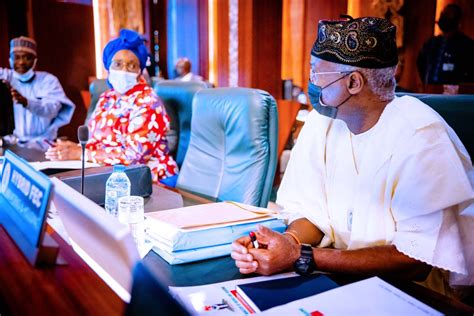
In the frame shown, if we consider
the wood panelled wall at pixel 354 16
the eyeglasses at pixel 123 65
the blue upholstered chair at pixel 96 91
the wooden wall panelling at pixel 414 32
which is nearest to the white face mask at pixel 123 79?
the eyeglasses at pixel 123 65

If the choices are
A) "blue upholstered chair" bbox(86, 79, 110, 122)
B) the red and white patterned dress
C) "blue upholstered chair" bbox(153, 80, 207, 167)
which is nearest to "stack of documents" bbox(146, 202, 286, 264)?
the red and white patterned dress

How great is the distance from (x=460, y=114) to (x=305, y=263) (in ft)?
2.11

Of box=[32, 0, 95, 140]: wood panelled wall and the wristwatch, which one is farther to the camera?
box=[32, 0, 95, 140]: wood panelled wall

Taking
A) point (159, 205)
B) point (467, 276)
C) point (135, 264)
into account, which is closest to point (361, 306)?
point (135, 264)

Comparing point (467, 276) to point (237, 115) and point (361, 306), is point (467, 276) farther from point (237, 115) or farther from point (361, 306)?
point (237, 115)

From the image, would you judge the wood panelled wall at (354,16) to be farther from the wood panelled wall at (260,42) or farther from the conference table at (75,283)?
the conference table at (75,283)

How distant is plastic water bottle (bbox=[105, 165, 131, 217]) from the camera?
1369 millimetres

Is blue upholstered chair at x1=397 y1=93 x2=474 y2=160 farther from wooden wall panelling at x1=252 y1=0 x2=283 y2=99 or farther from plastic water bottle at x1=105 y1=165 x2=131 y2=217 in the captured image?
wooden wall panelling at x1=252 y1=0 x2=283 y2=99

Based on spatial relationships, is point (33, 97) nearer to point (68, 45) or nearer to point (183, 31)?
point (68, 45)

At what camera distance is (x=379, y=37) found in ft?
3.82

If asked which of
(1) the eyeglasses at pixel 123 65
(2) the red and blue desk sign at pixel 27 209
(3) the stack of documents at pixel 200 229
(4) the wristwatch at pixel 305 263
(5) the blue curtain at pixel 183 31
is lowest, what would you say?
(4) the wristwatch at pixel 305 263

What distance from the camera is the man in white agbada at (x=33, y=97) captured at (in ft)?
11.8

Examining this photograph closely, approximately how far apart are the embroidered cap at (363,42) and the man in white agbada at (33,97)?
2835 mm

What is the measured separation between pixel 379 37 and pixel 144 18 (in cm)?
640
